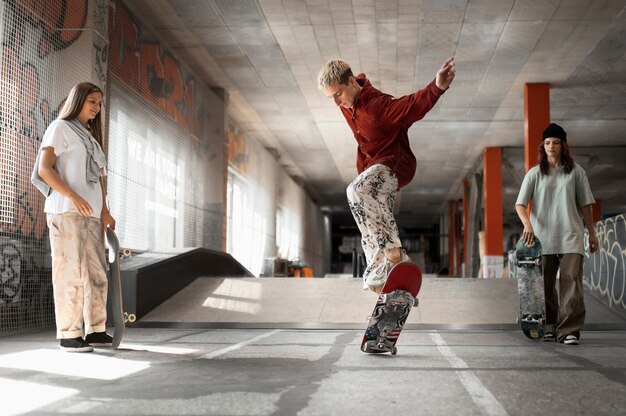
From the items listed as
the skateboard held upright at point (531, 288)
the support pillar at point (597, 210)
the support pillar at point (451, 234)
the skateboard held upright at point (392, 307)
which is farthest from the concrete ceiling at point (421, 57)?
the support pillar at point (451, 234)

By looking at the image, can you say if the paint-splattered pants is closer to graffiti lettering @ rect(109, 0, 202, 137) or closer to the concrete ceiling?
graffiti lettering @ rect(109, 0, 202, 137)

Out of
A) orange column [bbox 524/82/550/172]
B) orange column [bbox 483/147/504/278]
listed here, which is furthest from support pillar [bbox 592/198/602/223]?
orange column [bbox 524/82/550/172]

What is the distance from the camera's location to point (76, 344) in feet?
12.8

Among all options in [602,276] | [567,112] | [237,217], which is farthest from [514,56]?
[237,217]

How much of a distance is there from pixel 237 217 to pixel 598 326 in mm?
11325

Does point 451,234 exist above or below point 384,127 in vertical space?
above

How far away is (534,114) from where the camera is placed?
12938mm

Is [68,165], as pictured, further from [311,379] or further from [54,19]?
[54,19]

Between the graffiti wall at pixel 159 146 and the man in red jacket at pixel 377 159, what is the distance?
530 centimetres

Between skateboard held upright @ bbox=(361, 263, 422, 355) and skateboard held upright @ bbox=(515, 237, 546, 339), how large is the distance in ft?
4.75

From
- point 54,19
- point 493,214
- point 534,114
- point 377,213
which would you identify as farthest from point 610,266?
point 493,214

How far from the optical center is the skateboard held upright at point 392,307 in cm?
355

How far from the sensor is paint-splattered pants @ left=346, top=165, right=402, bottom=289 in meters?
3.57

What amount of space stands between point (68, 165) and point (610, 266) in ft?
18.4
